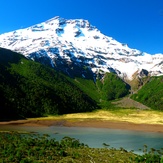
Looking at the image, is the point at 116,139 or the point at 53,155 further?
the point at 116,139

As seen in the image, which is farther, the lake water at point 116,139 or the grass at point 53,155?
the lake water at point 116,139

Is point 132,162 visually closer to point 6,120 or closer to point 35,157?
point 35,157

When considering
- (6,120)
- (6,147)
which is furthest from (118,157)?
(6,120)

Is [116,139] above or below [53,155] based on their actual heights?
below

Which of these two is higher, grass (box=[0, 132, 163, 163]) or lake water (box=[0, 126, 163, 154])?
grass (box=[0, 132, 163, 163])

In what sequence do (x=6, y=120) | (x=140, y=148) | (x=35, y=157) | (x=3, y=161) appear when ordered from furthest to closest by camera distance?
(x=6, y=120), (x=140, y=148), (x=35, y=157), (x=3, y=161)

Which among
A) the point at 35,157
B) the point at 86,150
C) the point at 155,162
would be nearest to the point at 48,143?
the point at 86,150

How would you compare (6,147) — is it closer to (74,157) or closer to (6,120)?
(74,157)

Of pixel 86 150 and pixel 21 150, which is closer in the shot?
pixel 21 150

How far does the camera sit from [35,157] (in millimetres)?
69875

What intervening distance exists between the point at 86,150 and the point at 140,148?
89.2 feet

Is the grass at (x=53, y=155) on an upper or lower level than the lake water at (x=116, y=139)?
upper

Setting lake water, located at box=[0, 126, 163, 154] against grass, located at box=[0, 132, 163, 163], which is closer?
grass, located at box=[0, 132, 163, 163]

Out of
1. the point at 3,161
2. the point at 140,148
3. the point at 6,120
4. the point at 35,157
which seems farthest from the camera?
the point at 6,120
